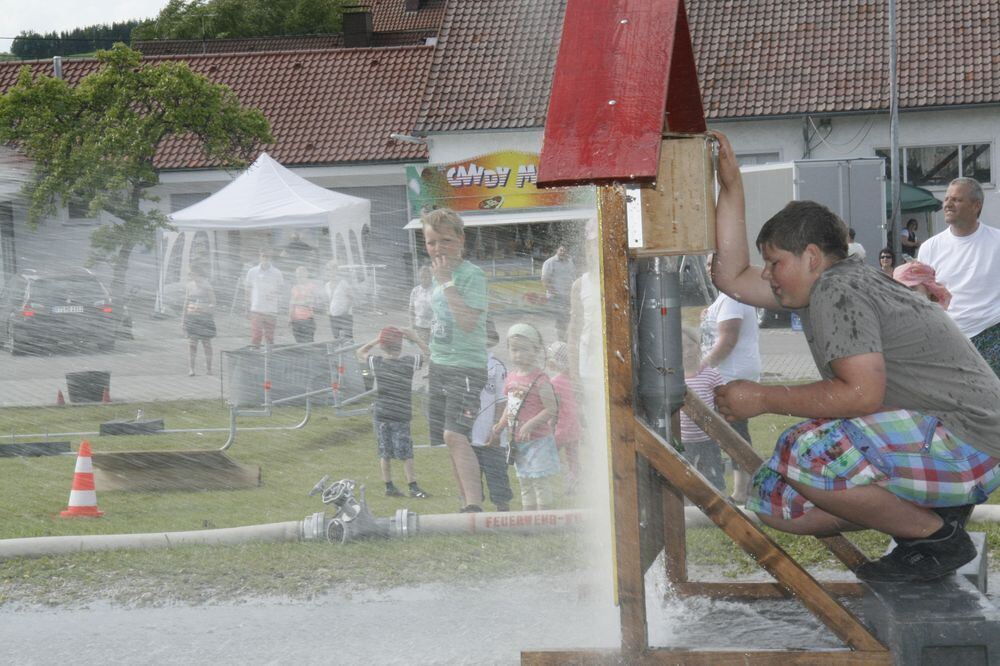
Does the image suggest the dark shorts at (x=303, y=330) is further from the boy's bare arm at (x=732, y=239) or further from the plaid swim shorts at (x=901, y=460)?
the plaid swim shorts at (x=901, y=460)

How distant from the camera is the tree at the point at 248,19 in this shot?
65.9 meters

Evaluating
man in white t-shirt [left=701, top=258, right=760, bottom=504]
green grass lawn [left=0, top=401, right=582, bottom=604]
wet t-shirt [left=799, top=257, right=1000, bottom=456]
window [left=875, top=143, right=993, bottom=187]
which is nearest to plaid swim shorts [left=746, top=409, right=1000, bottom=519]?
wet t-shirt [left=799, top=257, right=1000, bottom=456]

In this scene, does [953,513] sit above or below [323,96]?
below

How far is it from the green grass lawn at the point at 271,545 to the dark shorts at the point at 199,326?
392 centimetres

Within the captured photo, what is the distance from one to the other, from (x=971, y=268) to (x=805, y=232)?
3.84 m

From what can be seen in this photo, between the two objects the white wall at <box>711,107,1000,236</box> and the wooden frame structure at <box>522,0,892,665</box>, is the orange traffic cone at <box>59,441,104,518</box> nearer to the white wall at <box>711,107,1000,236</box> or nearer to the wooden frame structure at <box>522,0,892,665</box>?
the wooden frame structure at <box>522,0,892,665</box>

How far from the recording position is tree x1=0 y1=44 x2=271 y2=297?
65.9 feet

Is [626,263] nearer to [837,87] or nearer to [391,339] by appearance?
[391,339]

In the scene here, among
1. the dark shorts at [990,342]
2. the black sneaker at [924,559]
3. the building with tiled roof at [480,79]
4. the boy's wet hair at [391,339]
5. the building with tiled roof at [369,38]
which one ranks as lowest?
the black sneaker at [924,559]

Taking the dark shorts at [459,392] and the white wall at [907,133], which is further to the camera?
the white wall at [907,133]

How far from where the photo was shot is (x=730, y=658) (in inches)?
134

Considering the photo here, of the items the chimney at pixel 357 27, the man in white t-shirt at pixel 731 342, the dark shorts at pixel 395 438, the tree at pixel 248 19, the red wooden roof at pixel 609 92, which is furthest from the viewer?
the tree at pixel 248 19

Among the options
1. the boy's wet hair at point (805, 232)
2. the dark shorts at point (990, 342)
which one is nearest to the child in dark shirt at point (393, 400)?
the dark shorts at point (990, 342)

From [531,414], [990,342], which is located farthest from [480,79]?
[531,414]
